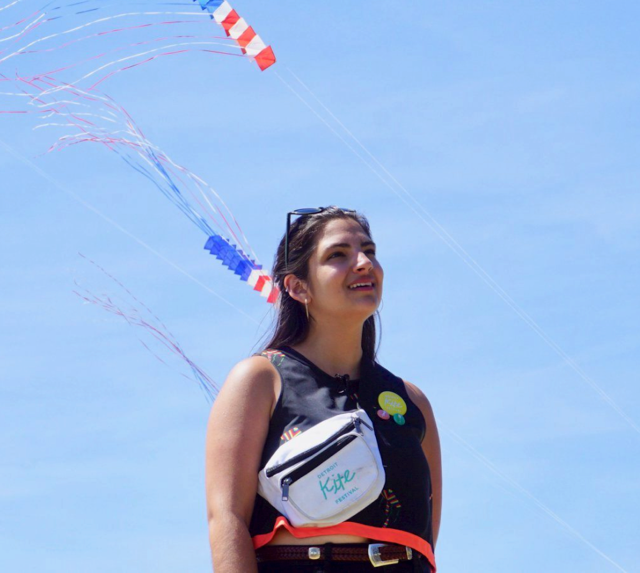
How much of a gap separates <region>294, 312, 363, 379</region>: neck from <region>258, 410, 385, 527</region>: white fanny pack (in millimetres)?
504

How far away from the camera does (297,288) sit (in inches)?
193

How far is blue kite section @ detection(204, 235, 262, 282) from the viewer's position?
10656mm

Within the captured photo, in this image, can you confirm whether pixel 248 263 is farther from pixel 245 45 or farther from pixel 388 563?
pixel 388 563

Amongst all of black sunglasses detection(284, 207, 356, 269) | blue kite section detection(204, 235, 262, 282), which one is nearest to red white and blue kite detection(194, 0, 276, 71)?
blue kite section detection(204, 235, 262, 282)

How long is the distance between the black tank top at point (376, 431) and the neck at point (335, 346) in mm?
86

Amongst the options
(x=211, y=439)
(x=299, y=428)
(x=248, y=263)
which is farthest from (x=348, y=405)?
(x=248, y=263)

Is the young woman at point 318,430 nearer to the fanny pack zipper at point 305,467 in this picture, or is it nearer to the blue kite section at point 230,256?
the fanny pack zipper at point 305,467

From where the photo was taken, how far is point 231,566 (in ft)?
13.1

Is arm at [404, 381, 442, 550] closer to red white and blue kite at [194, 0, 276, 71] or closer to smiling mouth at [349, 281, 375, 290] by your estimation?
smiling mouth at [349, 281, 375, 290]

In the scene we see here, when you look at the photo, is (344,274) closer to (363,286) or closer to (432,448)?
(363,286)

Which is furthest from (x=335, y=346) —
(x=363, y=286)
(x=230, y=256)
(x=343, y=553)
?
(x=230, y=256)

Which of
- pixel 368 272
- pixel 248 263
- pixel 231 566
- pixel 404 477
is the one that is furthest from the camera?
pixel 248 263

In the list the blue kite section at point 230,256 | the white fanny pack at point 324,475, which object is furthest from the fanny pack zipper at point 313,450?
the blue kite section at point 230,256

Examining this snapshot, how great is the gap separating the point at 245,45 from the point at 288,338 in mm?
6471
